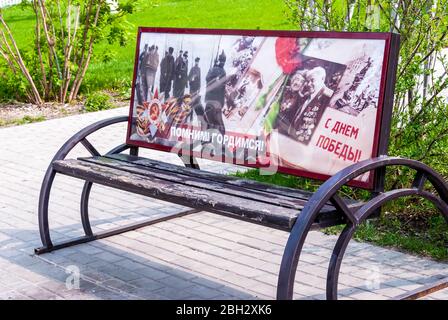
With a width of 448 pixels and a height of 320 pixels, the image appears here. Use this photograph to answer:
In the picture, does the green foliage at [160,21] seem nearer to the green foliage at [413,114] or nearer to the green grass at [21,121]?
the green grass at [21,121]

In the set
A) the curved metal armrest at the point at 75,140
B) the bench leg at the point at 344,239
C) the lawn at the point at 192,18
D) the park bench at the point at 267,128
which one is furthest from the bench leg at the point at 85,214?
the lawn at the point at 192,18

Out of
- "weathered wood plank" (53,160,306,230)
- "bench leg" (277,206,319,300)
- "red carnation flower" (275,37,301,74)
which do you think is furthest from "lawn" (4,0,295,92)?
"bench leg" (277,206,319,300)

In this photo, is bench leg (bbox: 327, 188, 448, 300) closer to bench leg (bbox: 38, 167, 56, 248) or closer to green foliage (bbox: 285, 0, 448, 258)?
green foliage (bbox: 285, 0, 448, 258)

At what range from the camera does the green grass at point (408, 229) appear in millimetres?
4844

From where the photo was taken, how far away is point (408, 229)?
17.0 feet

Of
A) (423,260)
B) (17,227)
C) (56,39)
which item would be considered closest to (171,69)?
(17,227)

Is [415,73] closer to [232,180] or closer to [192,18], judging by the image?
[232,180]

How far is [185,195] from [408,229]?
1.83m

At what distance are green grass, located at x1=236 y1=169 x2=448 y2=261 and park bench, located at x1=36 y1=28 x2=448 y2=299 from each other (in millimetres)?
765

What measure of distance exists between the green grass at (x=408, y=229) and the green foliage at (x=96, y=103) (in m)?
5.06

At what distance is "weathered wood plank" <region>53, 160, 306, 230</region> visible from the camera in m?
3.62

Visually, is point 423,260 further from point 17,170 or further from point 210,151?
point 17,170
